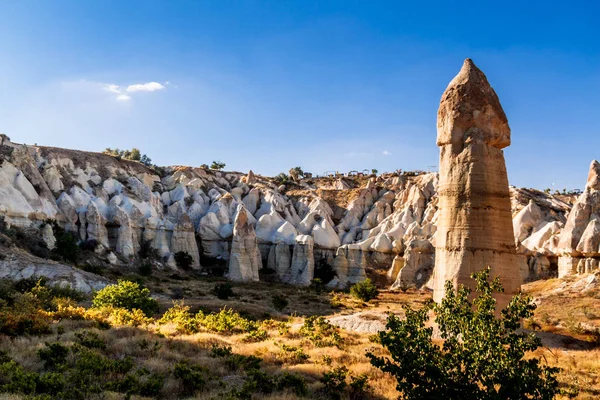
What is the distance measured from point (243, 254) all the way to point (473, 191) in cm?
2950

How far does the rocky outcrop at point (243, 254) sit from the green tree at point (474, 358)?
34959 mm

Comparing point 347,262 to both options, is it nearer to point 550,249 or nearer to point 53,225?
point 550,249

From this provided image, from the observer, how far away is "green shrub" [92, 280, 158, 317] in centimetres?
1986

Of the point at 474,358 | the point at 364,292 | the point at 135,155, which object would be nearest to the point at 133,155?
the point at 135,155

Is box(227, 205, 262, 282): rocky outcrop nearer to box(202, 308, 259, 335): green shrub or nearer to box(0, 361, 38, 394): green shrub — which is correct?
box(202, 308, 259, 335): green shrub

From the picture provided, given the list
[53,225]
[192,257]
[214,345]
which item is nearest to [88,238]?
[53,225]

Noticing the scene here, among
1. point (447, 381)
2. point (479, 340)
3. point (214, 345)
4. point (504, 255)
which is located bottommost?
point (214, 345)

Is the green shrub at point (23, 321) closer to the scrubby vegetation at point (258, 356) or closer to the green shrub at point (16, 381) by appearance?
the scrubby vegetation at point (258, 356)

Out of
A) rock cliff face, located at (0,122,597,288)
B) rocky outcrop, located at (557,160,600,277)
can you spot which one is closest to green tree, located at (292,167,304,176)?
rock cliff face, located at (0,122,597,288)

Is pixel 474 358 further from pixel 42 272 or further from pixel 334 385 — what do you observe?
pixel 42 272

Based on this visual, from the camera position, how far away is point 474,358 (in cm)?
723

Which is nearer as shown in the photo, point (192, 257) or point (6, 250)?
point (6, 250)

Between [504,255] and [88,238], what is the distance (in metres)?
33.0

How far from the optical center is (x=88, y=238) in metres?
38.6
